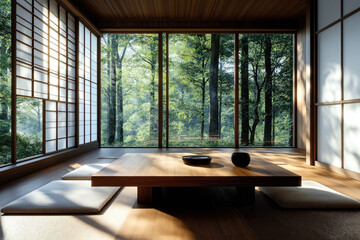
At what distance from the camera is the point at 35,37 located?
346cm

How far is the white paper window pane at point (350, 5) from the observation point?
9.59ft

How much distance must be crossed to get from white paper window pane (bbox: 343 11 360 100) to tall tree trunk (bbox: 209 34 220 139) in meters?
3.21

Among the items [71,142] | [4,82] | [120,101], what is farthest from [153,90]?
[4,82]

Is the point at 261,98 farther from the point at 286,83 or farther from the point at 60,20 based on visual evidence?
the point at 60,20

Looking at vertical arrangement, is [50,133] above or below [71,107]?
below

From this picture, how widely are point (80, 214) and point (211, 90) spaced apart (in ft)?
15.9

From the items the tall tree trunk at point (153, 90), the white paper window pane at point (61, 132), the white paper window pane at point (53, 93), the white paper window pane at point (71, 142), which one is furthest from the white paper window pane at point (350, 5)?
the white paper window pane at point (71, 142)

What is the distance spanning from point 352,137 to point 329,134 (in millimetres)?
495

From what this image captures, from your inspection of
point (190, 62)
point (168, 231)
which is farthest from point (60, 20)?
point (168, 231)

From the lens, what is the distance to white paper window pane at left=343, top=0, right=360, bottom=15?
Answer: 292 cm

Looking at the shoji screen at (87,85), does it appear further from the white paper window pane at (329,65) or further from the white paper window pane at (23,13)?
the white paper window pane at (329,65)

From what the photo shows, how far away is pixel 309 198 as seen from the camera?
203cm

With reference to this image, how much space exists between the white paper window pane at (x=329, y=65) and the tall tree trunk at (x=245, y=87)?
2.39m

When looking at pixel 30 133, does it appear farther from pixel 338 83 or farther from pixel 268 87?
pixel 268 87
